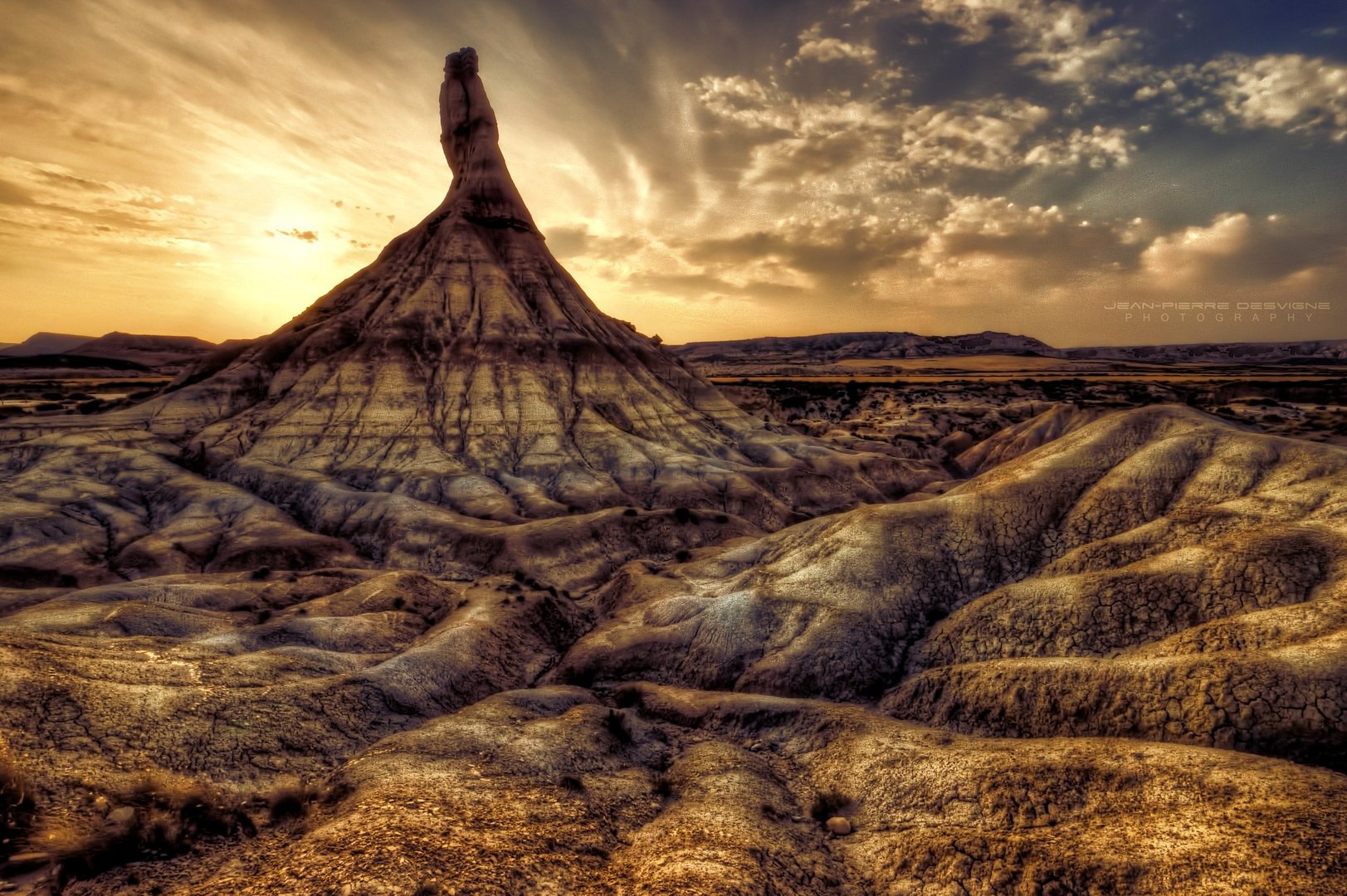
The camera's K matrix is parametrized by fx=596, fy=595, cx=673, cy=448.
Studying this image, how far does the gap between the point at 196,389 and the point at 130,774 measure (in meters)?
62.4

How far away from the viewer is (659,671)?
2831cm

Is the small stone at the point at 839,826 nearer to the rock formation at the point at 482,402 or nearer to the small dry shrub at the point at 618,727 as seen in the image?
the small dry shrub at the point at 618,727

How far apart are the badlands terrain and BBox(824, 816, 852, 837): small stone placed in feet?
0.81

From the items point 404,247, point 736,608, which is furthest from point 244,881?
point 404,247

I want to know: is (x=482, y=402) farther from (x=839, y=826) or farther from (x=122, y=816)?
(x=839, y=826)

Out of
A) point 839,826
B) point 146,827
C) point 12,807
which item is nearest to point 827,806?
point 839,826

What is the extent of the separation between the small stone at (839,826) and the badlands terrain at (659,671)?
9.7 inches

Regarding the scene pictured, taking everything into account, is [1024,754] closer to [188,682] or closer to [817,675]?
[817,675]

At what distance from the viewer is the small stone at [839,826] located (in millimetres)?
16406

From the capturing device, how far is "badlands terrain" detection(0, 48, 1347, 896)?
1330 centimetres

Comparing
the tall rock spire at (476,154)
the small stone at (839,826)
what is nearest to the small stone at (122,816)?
the small stone at (839,826)

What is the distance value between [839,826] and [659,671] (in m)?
12.9

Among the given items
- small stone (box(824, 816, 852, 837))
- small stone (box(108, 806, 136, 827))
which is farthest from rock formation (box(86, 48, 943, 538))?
small stone (box(824, 816, 852, 837))

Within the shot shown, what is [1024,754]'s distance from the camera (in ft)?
54.0
